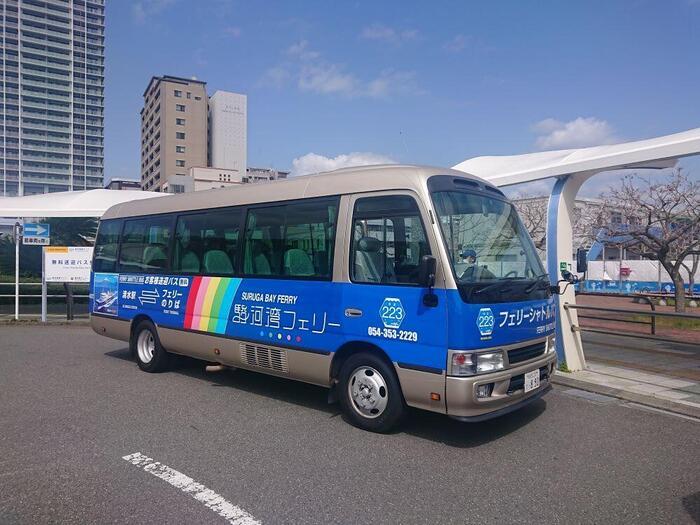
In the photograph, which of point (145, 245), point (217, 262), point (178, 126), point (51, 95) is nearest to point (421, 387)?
point (217, 262)

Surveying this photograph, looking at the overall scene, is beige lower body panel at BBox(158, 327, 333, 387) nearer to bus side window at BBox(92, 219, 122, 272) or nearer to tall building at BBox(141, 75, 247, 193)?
bus side window at BBox(92, 219, 122, 272)

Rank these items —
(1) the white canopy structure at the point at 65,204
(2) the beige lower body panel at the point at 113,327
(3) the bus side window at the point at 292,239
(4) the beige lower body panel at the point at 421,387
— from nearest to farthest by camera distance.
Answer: (4) the beige lower body panel at the point at 421,387 → (3) the bus side window at the point at 292,239 → (2) the beige lower body panel at the point at 113,327 → (1) the white canopy structure at the point at 65,204

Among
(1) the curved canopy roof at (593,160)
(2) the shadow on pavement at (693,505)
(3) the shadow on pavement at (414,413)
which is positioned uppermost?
(1) the curved canopy roof at (593,160)

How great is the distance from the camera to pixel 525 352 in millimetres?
5715

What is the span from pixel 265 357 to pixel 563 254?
192 inches

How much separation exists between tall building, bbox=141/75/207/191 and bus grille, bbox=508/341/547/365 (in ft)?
317

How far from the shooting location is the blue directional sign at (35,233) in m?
16.5

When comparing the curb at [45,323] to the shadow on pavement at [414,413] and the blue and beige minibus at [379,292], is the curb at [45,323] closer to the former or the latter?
the shadow on pavement at [414,413]

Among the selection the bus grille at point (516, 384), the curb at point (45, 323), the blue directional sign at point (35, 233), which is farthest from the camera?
the blue directional sign at point (35, 233)

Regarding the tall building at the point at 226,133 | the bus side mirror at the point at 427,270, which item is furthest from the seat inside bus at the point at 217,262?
the tall building at the point at 226,133

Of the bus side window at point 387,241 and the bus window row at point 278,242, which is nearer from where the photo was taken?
the bus side window at point 387,241

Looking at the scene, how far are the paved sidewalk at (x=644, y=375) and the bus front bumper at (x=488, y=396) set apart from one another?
229 cm

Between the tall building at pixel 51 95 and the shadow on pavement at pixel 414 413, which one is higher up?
the tall building at pixel 51 95

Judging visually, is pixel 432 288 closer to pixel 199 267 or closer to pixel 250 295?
pixel 250 295
